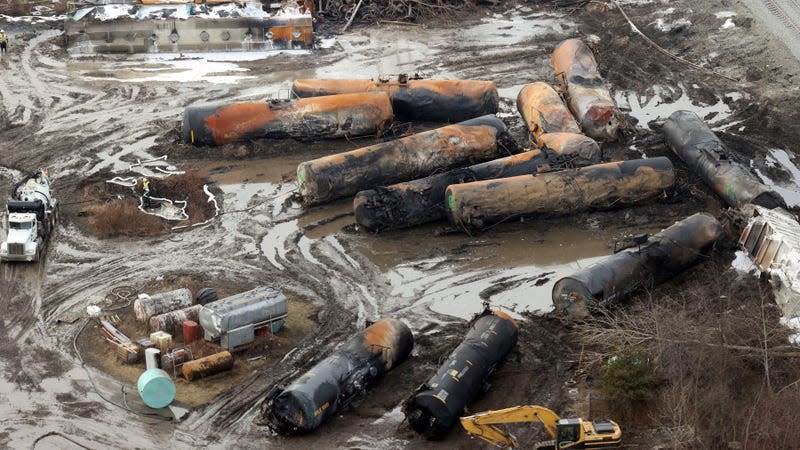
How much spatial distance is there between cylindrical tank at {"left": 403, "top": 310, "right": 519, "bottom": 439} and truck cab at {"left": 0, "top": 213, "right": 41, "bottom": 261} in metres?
9.66

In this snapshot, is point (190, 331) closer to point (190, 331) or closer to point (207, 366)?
point (190, 331)

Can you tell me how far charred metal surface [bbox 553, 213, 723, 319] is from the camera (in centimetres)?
2142

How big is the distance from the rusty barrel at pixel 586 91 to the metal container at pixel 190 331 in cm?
1301

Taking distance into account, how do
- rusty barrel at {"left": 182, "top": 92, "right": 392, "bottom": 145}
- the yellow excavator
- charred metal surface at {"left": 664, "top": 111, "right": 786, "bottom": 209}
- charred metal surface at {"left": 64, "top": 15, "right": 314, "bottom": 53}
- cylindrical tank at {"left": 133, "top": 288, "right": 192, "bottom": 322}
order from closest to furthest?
the yellow excavator → cylindrical tank at {"left": 133, "top": 288, "right": 192, "bottom": 322} → charred metal surface at {"left": 664, "top": 111, "right": 786, "bottom": 209} → rusty barrel at {"left": 182, "top": 92, "right": 392, "bottom": 145} → charred metal surface at {"left": 64, "top": 15, "right": 314, "bottom": 53}

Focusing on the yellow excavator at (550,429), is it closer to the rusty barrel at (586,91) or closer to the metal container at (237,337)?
the metal container at (237,337)

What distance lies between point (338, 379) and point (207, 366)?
8.61 feet

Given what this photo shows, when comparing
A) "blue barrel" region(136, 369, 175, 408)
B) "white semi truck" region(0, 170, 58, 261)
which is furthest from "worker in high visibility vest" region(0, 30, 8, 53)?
"blue barrel" region(136, 369, 175, 408)

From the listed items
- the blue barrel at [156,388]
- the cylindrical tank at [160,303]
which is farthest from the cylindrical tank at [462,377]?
the cylindrical tank at [160,303]

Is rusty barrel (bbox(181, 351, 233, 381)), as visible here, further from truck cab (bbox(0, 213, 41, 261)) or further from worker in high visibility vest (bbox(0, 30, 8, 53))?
worker in high visibility vest (bbox(0, 30, 8, 53))

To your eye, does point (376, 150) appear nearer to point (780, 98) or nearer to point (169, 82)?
point (169, 82)

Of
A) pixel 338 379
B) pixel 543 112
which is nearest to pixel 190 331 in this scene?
pixel 338 379

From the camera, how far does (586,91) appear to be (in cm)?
3058

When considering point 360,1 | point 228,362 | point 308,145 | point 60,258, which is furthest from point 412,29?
point 228,362

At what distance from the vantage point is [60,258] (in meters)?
24.1
